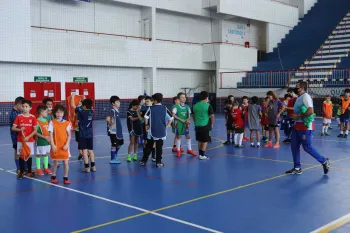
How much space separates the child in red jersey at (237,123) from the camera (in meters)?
11.3

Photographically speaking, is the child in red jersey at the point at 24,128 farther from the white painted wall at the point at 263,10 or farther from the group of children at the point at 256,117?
the white painted wall at the point at 263,10

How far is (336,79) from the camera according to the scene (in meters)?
22.7

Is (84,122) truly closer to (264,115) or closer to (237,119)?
(237,119)

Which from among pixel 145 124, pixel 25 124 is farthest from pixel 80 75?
pixel 25 124

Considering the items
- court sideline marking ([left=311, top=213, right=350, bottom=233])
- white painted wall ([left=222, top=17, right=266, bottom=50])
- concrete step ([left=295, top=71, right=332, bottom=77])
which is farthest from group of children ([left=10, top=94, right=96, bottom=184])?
white painted wall ([left=222, top=17, right=266, bottom=50])

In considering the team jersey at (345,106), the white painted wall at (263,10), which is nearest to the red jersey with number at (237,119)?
the team jersey at (345,106)

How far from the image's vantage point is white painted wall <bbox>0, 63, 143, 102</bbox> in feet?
63.4

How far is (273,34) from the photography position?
31.5 m

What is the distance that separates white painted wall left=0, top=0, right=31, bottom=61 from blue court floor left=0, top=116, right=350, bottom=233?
34.8 ft

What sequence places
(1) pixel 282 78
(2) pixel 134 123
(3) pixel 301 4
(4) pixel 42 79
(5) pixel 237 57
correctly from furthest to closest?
(3) pixel 301 4, (5) pixel 237 57, (1) pixel 282 78, (4) pixel 42 79, (2) pixel 134 123

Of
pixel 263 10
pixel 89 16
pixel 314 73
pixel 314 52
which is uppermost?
pixel 263 10

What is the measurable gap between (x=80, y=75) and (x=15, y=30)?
441cm

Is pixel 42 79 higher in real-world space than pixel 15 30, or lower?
lower

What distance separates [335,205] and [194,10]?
22.8 metres
